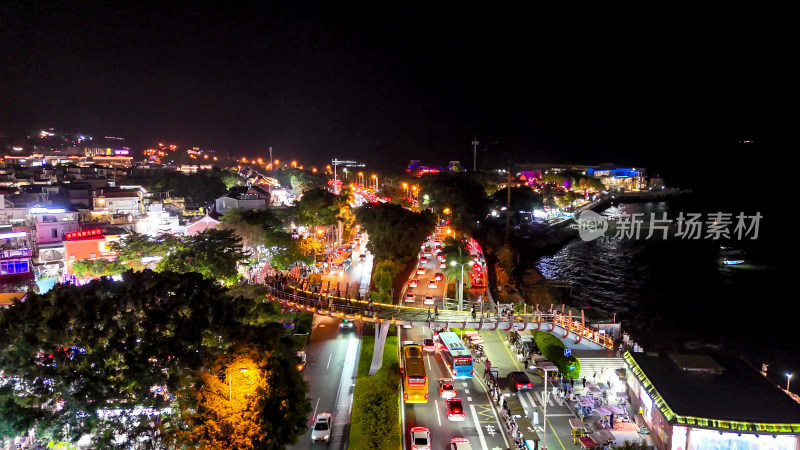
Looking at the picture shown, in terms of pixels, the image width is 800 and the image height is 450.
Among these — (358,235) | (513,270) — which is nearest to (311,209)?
(358,235)

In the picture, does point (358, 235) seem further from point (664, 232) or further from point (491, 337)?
point (664, 232)

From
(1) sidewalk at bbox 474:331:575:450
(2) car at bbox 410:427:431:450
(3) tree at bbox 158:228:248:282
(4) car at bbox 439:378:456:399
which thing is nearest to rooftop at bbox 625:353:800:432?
(1) sidewalk at bbox 474:331:575:450

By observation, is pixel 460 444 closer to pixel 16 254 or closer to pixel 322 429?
pixel 322 429

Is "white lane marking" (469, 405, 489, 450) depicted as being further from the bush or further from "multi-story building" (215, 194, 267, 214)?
"multi-story building" (215, 194, 267, 214)

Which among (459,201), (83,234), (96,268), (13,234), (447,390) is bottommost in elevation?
(447,390)

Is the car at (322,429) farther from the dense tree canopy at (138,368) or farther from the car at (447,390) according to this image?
the car at (447,390)

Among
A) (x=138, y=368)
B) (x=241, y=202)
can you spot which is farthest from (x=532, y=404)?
(x=241, y=202)
